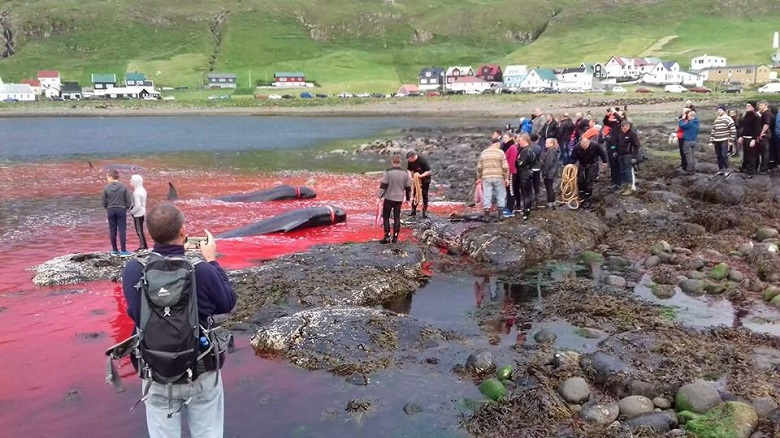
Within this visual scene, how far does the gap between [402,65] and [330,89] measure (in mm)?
41629

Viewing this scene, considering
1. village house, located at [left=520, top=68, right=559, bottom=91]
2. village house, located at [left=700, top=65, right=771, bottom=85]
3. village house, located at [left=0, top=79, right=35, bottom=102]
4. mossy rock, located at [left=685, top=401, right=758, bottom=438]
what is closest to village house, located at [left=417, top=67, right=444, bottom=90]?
village house, located at [left=520, top=68, right=559, bottom=91]

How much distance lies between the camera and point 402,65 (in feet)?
643

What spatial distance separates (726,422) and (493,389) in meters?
3.05

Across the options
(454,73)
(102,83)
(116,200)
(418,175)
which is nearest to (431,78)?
(454,73)

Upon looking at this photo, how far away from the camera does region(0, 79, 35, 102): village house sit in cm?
15814

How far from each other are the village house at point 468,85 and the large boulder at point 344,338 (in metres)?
154

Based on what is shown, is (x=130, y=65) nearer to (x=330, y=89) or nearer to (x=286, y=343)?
(x=330, y=89)

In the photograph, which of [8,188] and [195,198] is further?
[8,188]

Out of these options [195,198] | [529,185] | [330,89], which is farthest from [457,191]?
[330,89]

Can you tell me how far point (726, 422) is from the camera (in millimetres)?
7605

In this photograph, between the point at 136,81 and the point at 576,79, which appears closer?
the point at 576,79

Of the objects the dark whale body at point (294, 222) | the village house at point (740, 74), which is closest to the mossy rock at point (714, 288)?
the dark whale body at point (294, 222)

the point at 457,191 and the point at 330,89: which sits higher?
the point at 330,89

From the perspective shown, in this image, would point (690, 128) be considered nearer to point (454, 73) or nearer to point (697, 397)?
point (697, 397)
